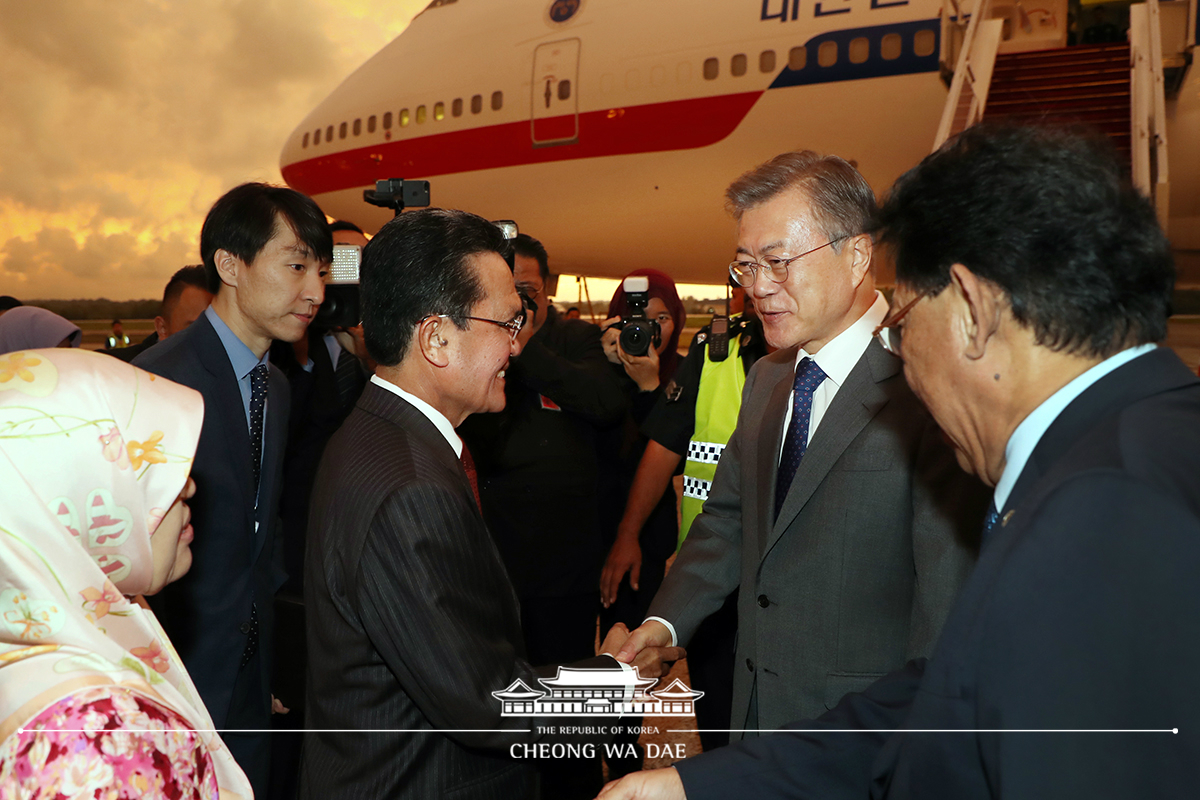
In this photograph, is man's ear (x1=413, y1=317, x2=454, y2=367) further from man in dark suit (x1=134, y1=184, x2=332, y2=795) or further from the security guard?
the security guard

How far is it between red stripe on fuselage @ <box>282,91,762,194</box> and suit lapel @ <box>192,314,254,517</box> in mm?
6573

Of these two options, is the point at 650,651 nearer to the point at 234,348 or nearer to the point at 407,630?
the point at 407,630

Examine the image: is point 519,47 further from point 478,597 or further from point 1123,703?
point 1123,703

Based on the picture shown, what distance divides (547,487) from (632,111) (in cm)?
646

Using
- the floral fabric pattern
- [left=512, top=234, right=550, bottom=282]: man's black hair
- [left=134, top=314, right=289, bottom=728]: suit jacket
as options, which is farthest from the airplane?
the floral fabric pattern

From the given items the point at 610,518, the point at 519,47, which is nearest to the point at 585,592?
the point at 610,518

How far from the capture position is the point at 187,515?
1196 millimetres

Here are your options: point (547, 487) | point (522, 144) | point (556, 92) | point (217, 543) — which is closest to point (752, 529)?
point (547, 487)

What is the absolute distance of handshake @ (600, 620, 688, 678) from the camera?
166 cm

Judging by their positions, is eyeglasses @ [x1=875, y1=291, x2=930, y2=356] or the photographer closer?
eyeglasses @ [x1=875, y1=291, x2=930, y2=356]

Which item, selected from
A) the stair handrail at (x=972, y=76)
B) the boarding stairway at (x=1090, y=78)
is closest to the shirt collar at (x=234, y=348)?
the boarding stairway at (x=1090, y=78)

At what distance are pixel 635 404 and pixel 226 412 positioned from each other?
1.73 meters

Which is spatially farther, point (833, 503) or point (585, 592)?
point (585, 592)

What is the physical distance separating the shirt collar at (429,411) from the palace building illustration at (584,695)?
0.43 metres
